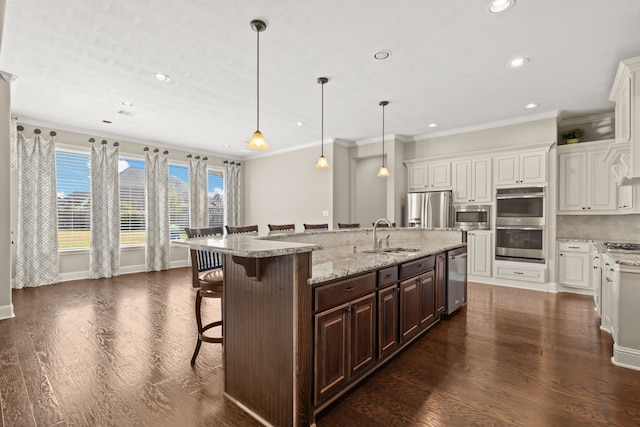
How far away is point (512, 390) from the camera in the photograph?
2.12 meters

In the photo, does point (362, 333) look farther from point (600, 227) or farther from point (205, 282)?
point (600, 227)

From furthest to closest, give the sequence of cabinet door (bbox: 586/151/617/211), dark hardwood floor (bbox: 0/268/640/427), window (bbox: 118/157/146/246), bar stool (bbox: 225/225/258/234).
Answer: window (bbox: 118/157/146/246)
cabinet door (bbox: 586/151/617/211)
bar stool (bbox: 225/225/258/234)
dark hardwood floor (bbox: 0/268/640/427)

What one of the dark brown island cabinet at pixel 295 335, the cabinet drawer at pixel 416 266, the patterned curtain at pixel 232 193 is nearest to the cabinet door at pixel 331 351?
the dark brown island cabinet at pixel 295 335

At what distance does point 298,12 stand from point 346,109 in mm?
2294

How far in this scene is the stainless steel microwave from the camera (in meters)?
5.29

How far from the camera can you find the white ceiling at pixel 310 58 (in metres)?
2.40

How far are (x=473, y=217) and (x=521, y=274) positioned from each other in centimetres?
116

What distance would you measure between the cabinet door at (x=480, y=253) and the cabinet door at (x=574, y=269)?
38.4 inches

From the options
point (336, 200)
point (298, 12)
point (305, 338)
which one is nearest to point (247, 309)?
point (305, 338)

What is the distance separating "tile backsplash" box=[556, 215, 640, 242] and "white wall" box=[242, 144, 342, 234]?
400 cm

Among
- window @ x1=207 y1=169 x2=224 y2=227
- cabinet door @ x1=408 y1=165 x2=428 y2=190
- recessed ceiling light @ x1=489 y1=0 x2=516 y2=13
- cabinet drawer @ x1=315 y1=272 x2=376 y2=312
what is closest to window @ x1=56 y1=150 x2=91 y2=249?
window @ x1=207 y1=169 x2=224 y2=227

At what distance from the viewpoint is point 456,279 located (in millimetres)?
3715

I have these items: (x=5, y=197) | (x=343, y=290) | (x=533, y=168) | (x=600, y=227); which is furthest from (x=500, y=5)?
(x=5, y=197)

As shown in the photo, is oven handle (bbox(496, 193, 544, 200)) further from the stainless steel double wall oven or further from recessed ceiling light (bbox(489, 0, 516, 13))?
recessed ceiling light (bbox(489, 0, 516, 13))
